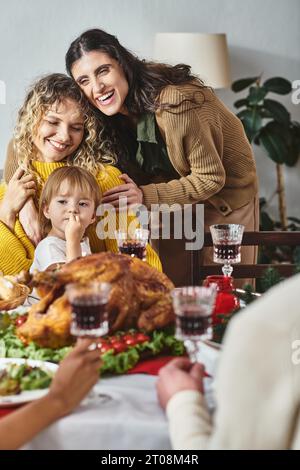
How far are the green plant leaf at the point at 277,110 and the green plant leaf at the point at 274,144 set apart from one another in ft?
0.28

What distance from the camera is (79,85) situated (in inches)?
117

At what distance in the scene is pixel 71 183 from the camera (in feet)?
8.40

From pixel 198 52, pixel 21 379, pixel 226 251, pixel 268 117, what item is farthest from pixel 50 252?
pixel 268 117

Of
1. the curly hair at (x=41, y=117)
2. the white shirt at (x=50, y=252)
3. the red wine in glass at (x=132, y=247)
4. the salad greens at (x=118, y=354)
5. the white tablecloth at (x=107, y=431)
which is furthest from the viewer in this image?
the curly hair at (x=41, y=117)

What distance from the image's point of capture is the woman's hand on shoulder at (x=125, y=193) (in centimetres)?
282

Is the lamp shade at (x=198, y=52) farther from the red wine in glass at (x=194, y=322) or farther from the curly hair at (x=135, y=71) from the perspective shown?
the red wine in glass at (x=194, y=322)

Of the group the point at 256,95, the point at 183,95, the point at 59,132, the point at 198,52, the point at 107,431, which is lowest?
the point at 107,431

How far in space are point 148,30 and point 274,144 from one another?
3.16 ft

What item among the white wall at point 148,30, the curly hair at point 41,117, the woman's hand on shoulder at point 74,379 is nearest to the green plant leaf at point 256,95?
the white wall at point 148,30

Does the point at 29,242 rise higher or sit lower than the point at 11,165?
lower

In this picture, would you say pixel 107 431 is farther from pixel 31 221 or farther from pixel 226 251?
pixel 31 221

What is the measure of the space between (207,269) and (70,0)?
2.01 m

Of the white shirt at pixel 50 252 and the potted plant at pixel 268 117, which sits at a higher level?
the potted plant at pixel 268 117

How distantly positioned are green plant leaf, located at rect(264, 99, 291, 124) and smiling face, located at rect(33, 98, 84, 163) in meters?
1.86
